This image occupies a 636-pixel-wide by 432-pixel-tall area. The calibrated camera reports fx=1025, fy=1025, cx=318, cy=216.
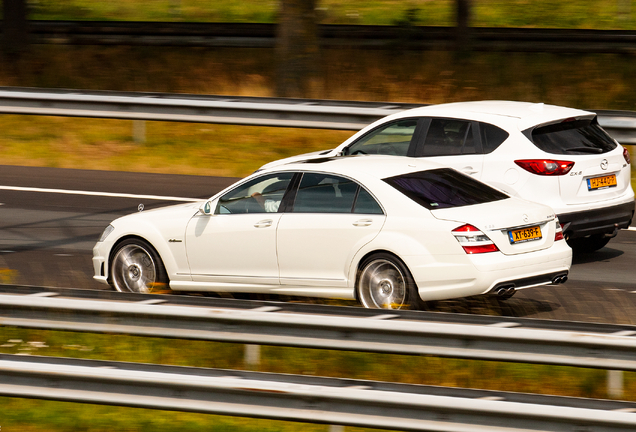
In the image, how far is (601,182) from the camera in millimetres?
10250

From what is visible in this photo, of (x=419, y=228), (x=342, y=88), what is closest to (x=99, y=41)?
(x=342, y=88)

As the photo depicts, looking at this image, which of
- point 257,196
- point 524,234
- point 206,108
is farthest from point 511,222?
point 206,108

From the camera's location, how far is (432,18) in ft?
106

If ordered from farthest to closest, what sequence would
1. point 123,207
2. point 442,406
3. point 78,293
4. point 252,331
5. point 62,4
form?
point 62,4 → point 123,207 → point 78,293 → point 252,331 → point 442,406

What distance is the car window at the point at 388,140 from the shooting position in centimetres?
1108

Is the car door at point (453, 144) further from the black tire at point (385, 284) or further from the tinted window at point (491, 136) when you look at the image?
the black tire at point (385, 284)

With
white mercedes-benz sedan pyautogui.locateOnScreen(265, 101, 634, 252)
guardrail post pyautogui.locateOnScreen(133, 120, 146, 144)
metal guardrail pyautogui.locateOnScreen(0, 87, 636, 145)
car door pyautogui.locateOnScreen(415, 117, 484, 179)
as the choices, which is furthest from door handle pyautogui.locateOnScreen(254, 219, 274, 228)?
guardrail post pyautogui.locateOnScreen(133, 120, 146, 144)

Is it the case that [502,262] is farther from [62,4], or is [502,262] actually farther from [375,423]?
[62,4]

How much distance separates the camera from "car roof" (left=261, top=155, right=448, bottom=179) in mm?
8656

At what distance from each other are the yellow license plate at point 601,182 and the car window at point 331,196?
285 cm

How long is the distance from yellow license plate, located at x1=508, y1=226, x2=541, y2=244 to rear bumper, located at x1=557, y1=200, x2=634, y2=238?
63.4 inches

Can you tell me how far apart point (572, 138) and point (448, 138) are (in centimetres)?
127

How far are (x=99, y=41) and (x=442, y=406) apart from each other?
21194mm

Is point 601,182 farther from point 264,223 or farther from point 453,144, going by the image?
point 264,223
